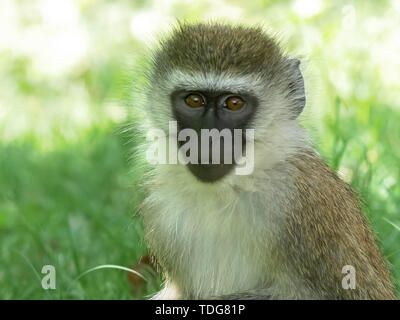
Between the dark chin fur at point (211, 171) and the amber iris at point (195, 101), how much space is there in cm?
32

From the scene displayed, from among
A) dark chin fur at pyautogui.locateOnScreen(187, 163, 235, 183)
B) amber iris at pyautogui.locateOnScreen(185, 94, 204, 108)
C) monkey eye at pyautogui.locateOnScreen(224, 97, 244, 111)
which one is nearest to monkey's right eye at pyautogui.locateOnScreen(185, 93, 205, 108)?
amber iris at pyautogui.locateOnScreen(185, 94, 204, 108)

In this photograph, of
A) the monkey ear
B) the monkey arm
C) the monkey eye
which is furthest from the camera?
the monkey ear

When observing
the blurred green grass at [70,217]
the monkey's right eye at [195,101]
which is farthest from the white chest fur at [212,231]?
the blurred green grass at [70,217]

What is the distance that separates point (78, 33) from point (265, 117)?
645 centimetres

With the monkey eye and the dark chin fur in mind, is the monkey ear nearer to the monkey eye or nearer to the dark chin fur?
the monkey eye

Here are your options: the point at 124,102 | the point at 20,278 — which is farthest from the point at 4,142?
the point at 124,102

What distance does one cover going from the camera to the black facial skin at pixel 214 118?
13.5 feet

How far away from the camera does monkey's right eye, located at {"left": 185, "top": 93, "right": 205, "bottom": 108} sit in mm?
4242

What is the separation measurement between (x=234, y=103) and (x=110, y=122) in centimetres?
375

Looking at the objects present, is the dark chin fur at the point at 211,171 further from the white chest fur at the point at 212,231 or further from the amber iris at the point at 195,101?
the amber iris at the point at 195,101

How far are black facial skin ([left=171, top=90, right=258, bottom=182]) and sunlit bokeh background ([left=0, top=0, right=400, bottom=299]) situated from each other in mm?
549

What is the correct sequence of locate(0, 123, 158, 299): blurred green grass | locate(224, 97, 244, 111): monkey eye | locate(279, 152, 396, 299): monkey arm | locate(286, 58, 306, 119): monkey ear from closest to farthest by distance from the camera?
locate(279, 152, 396, 299): monkey arm → locate(224, 97, 244, 111): monkey eye → locate(286, 58, 306, 119): monkey ear → locate(0, 123, 158, 299): blurred green grass
